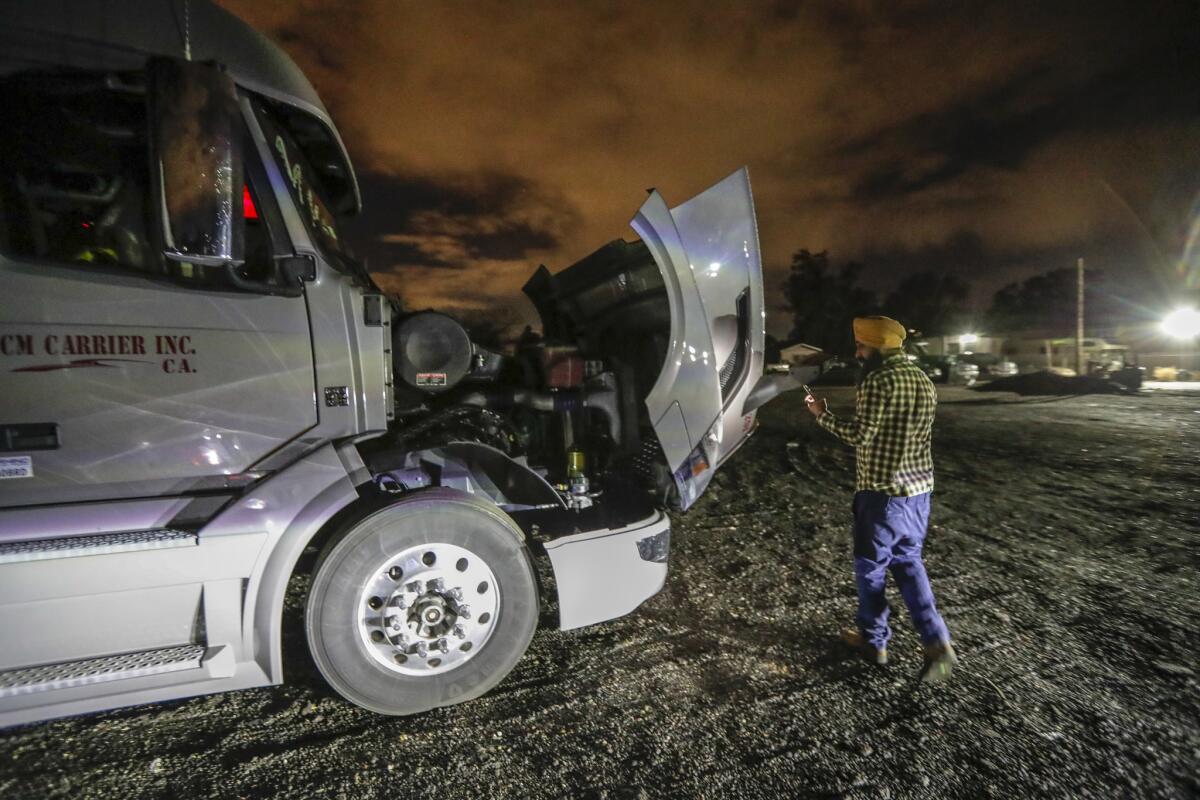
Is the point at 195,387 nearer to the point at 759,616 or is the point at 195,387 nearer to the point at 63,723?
the point at 63,723

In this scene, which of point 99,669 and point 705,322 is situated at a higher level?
point 705,322

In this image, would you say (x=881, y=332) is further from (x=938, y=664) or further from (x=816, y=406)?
(x=938, y=664)

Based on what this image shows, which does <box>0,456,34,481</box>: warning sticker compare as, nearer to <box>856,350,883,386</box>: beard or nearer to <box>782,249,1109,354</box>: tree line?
<box>856,350,883,386</box>: beard

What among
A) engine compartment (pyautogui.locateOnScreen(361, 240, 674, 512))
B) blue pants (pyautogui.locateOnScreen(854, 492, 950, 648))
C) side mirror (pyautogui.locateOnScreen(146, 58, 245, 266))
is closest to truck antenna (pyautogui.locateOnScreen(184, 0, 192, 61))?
side mirror (pyautogui.locateOnScreen(146, 58, 245, 266))

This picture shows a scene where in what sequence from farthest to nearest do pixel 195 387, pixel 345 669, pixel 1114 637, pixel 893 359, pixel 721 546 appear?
pixel 721 546
pixel 1114 637
pixel 893 359
pixel 345 669
pixel 195 387

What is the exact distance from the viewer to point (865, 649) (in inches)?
125

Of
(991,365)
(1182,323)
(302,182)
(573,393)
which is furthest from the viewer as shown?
(1182,323)

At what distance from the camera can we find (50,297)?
2217 millimetres

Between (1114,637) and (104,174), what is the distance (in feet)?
17.9

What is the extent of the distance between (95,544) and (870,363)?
141 inches

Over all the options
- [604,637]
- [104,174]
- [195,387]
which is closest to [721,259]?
[604,637]

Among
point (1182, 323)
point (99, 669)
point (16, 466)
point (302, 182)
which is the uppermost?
point (1182, 323)

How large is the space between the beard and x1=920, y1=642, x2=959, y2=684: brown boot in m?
1.34

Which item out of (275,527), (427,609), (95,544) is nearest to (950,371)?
(427,609)
